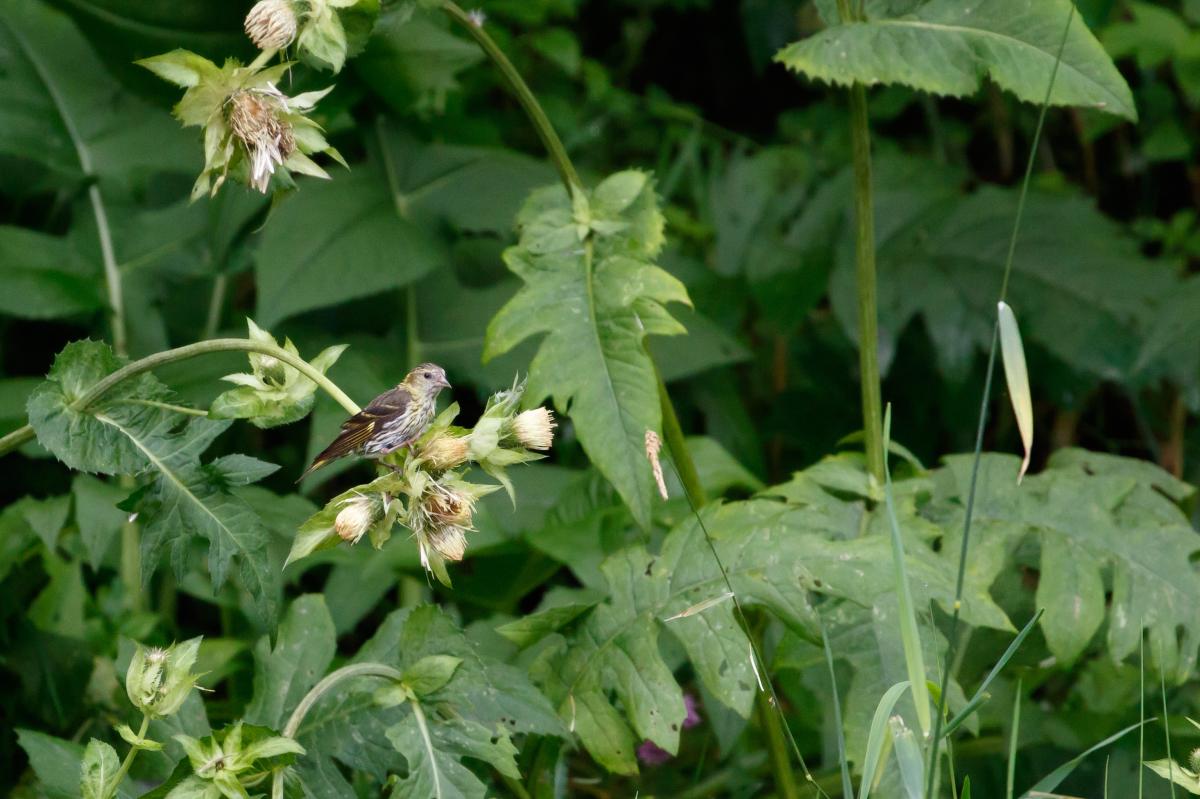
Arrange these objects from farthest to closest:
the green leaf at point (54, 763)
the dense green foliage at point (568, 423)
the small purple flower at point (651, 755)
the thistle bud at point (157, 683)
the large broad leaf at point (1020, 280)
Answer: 1. the large broad leaf at point (1020, 280)
2. the small purple flower at point (651, 755)
3. the green leaf at point (54, 763)
4. the dense green foliage at point (568, 423)
5. the thistle bud at point (157, 683)

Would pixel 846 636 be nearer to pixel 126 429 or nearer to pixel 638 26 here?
pixel 126 429

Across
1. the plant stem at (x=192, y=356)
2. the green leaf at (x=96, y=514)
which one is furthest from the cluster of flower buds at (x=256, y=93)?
the green leaf at (x=96, y=514)

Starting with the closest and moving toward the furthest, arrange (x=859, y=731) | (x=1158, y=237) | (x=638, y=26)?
1. (x=859, y=731)
2. (x=1158, y=237)
3. (x=638, y=26)

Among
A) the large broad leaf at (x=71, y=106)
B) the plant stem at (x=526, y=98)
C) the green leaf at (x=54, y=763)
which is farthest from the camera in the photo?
the large broad leaf at (x=71, y=106)

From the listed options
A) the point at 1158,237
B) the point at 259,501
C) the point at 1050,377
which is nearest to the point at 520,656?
the point at 259,501

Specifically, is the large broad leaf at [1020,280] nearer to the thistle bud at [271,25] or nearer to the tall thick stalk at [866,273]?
the tall thick stalk at [866,273]

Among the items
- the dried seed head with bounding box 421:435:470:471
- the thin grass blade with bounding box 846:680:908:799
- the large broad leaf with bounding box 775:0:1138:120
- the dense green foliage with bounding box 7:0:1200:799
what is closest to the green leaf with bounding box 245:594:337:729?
the dense green foliage with bounding box 7:0:1200:799

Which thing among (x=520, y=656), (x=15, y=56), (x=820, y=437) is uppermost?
(x=15, y=56)
